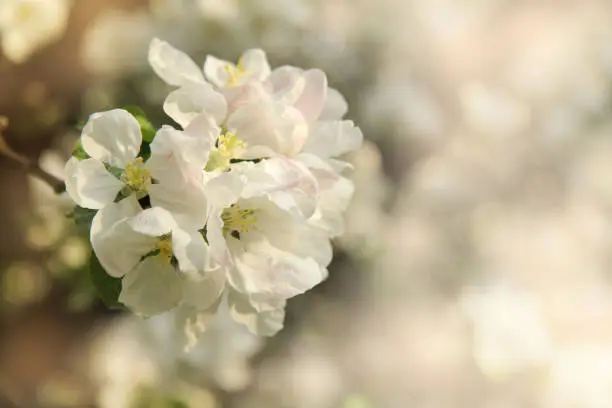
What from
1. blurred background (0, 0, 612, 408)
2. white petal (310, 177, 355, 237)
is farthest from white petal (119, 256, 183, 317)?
blurred background (0, 0, 612, 408)

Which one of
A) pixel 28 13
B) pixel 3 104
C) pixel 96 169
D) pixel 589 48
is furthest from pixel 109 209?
pixel 589 48

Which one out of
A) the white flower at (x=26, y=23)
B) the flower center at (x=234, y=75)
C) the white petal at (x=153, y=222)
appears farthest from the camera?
the white flower at (x=26, y=23)

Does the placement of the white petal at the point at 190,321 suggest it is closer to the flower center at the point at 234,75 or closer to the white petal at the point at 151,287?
the white petal at the point at 151,287

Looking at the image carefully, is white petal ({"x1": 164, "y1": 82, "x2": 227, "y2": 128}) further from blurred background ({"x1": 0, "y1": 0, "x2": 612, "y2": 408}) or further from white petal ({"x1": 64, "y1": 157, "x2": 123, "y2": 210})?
blurred background ({"x1": 0, "y1": 0, "x2": 612, "y2": 408})

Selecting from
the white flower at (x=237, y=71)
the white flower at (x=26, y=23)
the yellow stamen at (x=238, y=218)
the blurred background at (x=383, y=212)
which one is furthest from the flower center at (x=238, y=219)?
the white flower at (x=26, y=23)

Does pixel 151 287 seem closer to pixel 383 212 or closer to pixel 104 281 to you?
pixel 104 281

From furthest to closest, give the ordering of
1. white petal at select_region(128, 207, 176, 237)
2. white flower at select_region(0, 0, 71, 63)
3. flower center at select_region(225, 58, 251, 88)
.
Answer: white flower at select_region(0, 0, 71, 63)
flower center at select_region(225, 58, 251, 88)
white petal at select_region(128, 207, 176, 237)

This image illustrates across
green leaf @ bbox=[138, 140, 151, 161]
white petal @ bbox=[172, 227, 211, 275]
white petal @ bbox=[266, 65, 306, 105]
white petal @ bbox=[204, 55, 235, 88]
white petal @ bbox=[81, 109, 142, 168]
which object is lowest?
white petal @ bbox=[172, 227, 211, 275]
